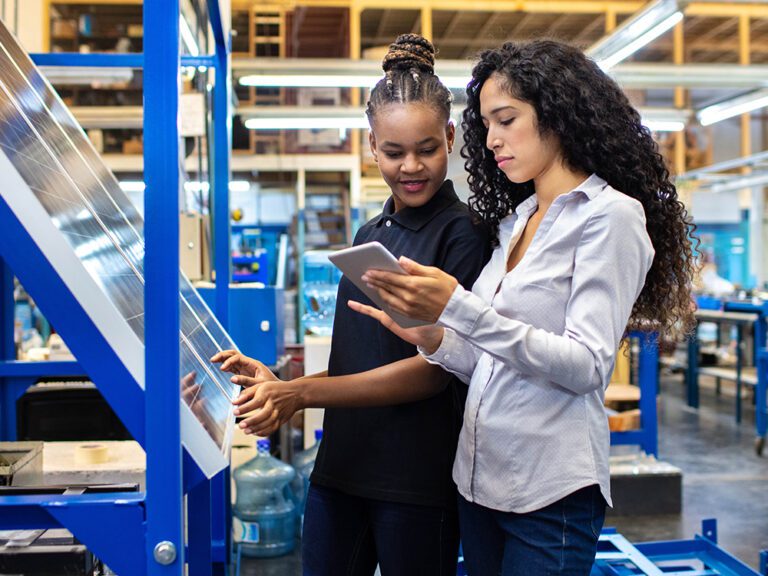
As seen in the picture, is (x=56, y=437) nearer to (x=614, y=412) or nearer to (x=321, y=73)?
(x=614, y=412)

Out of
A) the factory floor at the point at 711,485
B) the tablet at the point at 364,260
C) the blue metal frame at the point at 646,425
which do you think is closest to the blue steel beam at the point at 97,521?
the tablet at the point at 364,260

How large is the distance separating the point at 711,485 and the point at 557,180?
4.33 m

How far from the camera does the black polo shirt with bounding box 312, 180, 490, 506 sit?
138 cm

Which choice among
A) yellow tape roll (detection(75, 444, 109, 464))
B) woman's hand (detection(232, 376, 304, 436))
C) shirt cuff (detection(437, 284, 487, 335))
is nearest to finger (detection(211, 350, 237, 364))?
woman's hand (detection(232, 376, 304, 436))

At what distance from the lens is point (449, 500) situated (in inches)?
54.5

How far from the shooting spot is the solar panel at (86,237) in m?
0.95

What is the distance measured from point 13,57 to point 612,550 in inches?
95.7

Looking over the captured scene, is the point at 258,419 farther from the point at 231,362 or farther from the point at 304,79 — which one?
the point at 304,79

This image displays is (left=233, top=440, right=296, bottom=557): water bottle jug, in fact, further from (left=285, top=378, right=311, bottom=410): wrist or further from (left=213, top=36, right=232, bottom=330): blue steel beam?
(left=285, top=378, right=311, bottom=410): wrist

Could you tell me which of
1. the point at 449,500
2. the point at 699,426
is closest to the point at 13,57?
the point at 449,500

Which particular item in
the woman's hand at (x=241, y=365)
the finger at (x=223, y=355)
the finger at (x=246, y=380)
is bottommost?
the finger at (x=246, y=380)

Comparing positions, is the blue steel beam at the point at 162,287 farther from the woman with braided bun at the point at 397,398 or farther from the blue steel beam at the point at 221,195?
→ the blue steel beam at the point at 221,195

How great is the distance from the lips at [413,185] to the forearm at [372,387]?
0.32 meters

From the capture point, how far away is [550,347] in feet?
3.62
